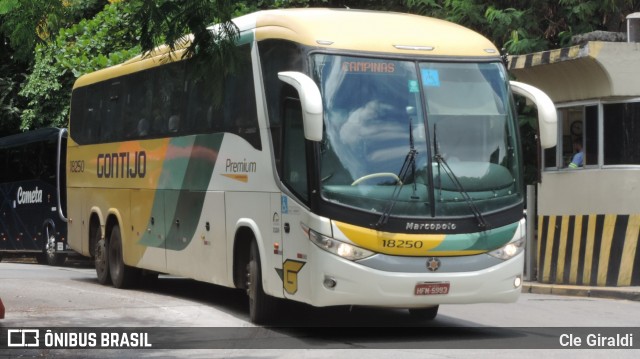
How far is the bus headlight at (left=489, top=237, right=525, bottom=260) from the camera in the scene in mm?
12453

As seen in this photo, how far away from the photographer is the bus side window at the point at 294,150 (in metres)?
12.6

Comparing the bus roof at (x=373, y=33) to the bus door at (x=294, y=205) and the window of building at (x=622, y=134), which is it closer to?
the bus door at (x=294, y=205)

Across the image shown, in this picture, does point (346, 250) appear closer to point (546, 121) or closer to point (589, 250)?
point (546, 121)

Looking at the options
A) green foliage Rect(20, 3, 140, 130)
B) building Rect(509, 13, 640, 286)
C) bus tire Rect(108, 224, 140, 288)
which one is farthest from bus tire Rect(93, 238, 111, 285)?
green foliage Rect(20, 3, 140, 130)

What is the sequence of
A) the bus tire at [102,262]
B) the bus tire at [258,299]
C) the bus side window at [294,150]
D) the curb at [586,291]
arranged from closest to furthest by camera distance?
the bus side window at [294,150] < the bus tire at [258,299] < the curb at [586,291] < the bus tire at [102,262]

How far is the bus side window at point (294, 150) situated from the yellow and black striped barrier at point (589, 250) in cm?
782

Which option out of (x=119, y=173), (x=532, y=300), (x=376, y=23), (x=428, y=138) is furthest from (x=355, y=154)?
(x=119, y=173)

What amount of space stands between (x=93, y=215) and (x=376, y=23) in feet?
29.3

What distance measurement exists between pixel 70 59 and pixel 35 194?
355cm

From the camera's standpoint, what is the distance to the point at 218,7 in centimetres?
1075

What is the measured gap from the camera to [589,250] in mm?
19375

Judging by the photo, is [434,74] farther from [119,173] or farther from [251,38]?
[119,173]

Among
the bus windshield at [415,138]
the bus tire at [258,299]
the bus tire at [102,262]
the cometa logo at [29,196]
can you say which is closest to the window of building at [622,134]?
the bus windshield at [415,138]

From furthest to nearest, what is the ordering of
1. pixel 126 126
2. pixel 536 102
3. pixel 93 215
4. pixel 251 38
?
pixel 93 215, pixel 126 126, pixel 251 38, pixel 536 102
